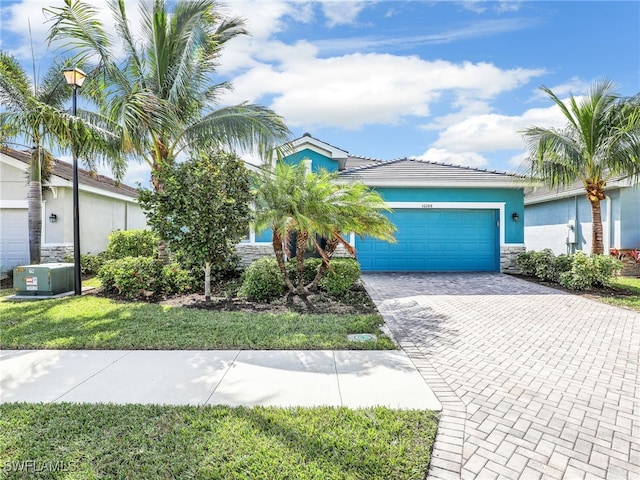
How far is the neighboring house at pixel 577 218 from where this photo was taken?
13266mm

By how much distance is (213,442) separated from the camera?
2.92 m

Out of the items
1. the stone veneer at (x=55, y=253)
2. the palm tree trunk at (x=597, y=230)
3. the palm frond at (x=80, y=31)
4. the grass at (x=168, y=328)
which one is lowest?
the grass at (x=168, y=328)

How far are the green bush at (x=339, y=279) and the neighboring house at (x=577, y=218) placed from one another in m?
9.85

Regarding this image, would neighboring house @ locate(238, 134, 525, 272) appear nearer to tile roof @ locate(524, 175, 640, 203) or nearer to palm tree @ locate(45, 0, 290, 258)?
tile roof @ locate(524, 175, 640, 203)

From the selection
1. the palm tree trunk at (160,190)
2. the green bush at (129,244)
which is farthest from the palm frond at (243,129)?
the green bush at (129,244)

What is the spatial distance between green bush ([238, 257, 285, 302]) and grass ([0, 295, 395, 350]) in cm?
134

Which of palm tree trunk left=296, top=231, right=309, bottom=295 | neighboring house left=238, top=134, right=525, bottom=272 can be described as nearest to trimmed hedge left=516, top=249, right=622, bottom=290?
neighboring house left=238, top=134, right=525, bottom=272

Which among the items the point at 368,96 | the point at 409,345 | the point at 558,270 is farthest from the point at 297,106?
the point at 558,270

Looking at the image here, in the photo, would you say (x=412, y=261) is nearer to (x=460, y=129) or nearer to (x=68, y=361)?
(x=68, y=361)

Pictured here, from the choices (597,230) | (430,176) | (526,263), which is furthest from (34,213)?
(597,230)

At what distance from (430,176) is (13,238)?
16.8 m

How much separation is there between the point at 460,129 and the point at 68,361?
76.5ft

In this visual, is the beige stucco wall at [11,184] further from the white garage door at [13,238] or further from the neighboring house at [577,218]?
the neighboring house at [577,218]

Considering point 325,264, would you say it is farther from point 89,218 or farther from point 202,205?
point 89,218
